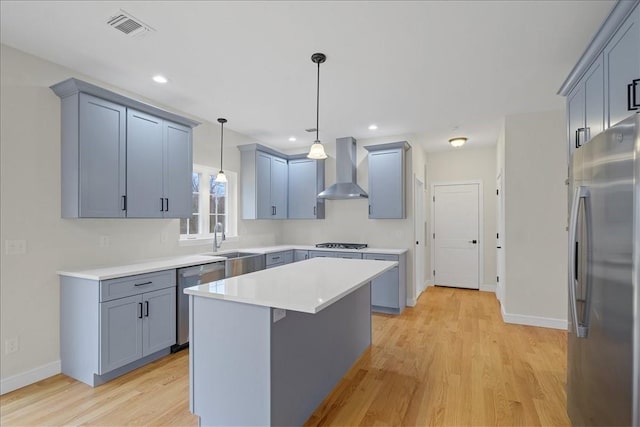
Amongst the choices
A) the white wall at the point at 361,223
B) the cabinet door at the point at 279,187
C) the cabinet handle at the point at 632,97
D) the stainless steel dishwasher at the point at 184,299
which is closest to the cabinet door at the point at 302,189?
the cabinet door at the point at 279,187

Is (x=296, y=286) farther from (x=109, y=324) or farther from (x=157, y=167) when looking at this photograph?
(x=157, y=167)

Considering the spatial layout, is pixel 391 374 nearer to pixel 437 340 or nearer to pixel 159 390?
pixel 437 340

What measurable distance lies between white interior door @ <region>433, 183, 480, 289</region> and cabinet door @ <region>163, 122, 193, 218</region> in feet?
15.6

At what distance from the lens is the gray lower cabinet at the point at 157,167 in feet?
9.80

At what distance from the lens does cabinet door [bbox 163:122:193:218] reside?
331cm

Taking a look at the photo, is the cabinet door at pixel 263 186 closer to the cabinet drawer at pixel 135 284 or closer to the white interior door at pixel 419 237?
the cabinet drawer at pixel 135 284

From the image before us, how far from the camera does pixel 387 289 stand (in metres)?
4.44

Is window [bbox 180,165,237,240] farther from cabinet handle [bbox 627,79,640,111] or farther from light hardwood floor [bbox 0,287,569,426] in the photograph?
cabinet handle [bbox 627,79,640,111]

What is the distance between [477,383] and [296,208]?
12.2ft

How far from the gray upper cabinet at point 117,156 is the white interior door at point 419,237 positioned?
3.53 metres

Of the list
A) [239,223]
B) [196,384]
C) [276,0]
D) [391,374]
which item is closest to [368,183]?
[239,223]

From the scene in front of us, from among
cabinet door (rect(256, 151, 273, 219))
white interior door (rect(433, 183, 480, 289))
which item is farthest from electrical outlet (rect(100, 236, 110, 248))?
white interior door (rect(433, 183, 480, 289))

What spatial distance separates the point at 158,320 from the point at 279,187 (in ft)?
9.77

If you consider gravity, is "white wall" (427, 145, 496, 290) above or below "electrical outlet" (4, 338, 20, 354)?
above
